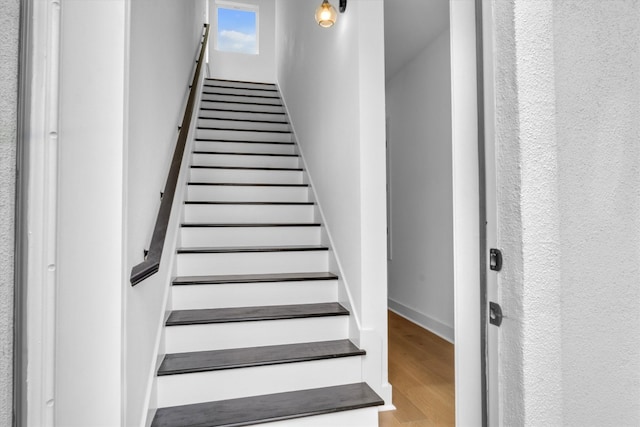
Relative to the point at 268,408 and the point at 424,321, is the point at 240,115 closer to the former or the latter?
the point at 424,321

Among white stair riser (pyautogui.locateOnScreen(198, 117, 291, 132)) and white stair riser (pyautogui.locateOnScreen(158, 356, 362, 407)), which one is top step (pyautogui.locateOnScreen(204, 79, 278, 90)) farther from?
white stair riser (pyautogui.locateOnScreen(158, 356, 362, 407))

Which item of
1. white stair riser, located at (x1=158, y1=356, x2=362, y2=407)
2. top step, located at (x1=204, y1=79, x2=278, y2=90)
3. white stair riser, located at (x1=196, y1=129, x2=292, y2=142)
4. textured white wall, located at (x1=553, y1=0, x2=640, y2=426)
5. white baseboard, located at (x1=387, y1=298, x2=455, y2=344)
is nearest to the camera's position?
textured white wall, located at (x1=553, y1=0, x2=640, y2=426)

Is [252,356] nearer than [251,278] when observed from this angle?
Yes

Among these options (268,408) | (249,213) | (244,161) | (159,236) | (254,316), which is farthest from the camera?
(244,161)

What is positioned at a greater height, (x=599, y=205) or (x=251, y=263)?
(x=599, y=205)

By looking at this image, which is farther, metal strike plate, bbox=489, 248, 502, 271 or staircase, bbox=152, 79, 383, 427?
staircase, bbox=152, 79, 383, 427

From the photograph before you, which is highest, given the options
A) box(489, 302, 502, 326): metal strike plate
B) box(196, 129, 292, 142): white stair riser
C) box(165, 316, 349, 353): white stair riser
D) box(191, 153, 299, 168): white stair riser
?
box(196, 129, 292, 142): white stair riser

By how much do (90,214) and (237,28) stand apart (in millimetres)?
6829

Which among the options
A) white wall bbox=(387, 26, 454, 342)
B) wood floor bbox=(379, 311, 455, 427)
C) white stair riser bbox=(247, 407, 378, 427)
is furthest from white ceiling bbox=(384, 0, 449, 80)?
white stair riser bbox=(247, 407, 378, 427)

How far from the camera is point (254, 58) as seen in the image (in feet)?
22.3

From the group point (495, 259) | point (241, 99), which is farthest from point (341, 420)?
point (241, 99)

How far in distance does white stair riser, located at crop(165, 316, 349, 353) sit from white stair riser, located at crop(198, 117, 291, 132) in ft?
8.17

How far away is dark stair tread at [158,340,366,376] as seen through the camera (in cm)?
165

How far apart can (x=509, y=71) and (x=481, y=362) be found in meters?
0.67
